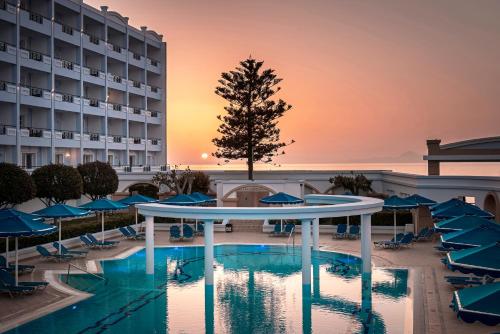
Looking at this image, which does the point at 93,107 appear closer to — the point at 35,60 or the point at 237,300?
the point at 35,60

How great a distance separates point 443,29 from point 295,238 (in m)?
19.1

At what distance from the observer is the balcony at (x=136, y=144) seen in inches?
2281

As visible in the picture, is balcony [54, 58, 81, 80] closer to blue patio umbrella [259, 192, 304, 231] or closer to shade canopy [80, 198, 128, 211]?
shade canopy [80, 198, 128, 211]

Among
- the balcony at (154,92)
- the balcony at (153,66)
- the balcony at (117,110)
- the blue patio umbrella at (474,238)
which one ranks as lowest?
the blue patio umbrella at (474,238)

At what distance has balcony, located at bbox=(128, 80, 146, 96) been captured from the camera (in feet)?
189

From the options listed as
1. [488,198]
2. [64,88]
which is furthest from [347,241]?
[64,88]

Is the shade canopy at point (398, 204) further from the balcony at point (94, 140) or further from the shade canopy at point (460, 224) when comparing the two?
the balcony at point (94, 140)

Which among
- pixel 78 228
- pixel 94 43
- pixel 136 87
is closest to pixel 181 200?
pixel 78 228

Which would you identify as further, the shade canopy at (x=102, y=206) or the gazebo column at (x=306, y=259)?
the shade canopy at (x=102, y=206)

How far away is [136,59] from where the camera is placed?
59.0m

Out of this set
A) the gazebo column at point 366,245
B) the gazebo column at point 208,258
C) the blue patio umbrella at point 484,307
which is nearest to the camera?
the blue patio umbrella at point 484,307

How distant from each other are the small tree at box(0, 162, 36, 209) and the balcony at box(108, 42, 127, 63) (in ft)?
82.2

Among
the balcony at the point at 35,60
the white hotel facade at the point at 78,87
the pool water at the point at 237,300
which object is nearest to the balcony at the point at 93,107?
the white hotel facade at the point at 78,87

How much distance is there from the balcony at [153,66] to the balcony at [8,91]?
1994 cm
